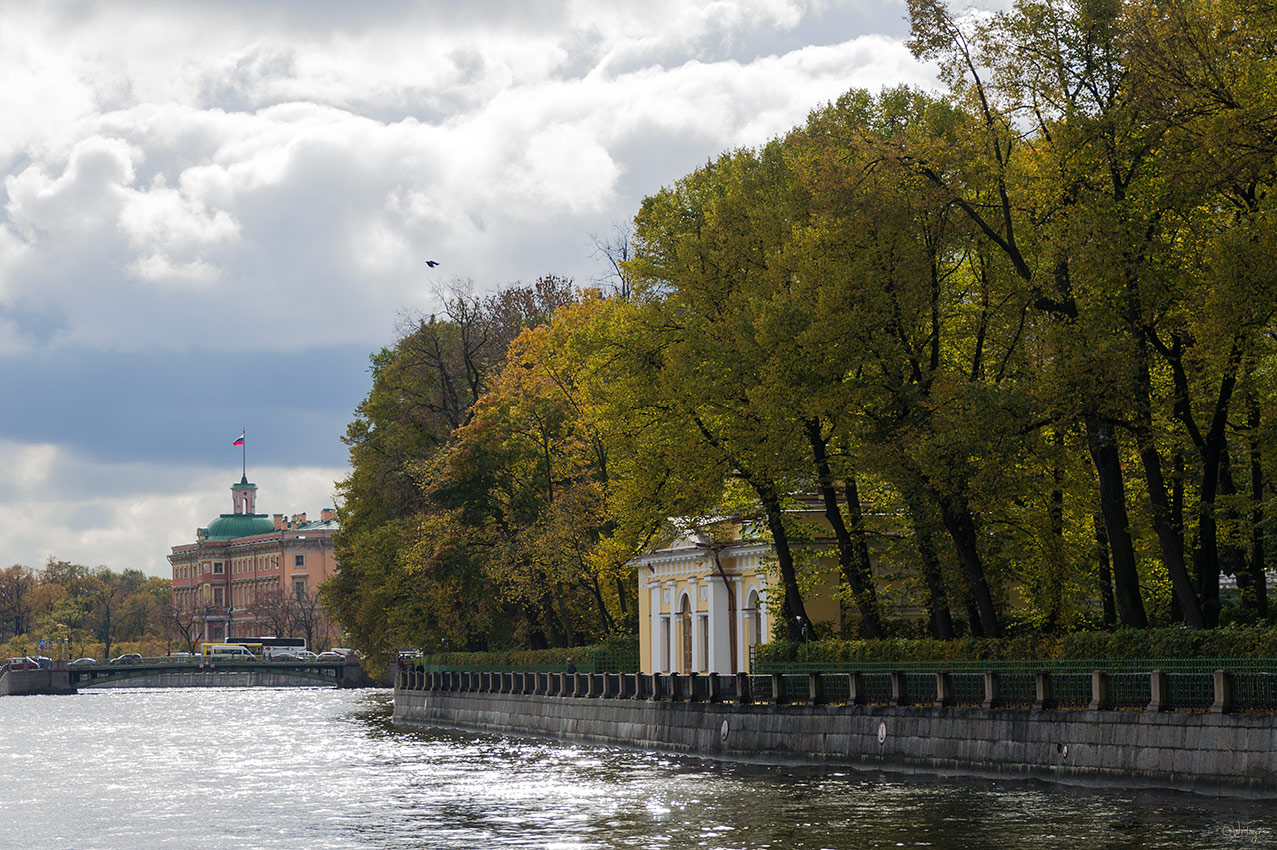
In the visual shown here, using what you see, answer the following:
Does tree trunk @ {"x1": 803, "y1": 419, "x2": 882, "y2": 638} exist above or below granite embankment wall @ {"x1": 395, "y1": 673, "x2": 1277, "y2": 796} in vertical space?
above

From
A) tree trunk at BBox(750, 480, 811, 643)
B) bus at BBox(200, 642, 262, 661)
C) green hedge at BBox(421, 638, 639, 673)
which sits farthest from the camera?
bus at BBox(200, 642, 262, 661)

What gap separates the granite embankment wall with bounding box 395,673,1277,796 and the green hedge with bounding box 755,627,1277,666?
1.45 m

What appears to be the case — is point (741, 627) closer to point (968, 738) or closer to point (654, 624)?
point (654, 624)

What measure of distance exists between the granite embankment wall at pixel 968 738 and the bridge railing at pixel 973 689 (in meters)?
0.36

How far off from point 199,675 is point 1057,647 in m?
142

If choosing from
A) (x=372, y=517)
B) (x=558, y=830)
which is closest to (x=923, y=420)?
(x=558, y=830)

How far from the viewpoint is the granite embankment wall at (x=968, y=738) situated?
29.3 m

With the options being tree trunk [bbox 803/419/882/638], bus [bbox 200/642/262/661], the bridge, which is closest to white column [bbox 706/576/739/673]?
tree trunk [bbox 803/419/882/638]

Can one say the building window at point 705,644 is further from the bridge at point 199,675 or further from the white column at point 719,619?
the bridge at point 199,675

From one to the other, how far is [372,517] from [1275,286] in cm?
6343

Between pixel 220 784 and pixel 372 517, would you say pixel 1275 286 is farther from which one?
pixel 372 517

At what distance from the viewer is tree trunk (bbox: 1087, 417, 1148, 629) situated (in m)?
36.9

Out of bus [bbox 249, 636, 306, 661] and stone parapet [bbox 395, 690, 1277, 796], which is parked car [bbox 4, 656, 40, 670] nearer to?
bus [bbox 249, 636, 306, 661]

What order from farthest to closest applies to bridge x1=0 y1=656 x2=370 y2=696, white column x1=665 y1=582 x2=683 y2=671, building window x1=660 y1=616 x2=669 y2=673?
bridge x1=0 y1=656 x2=370 y2=696, building window x1=660 y1=616 x2=669 y2=673, white column x1=665 y1=582 x2=683 y2=671
